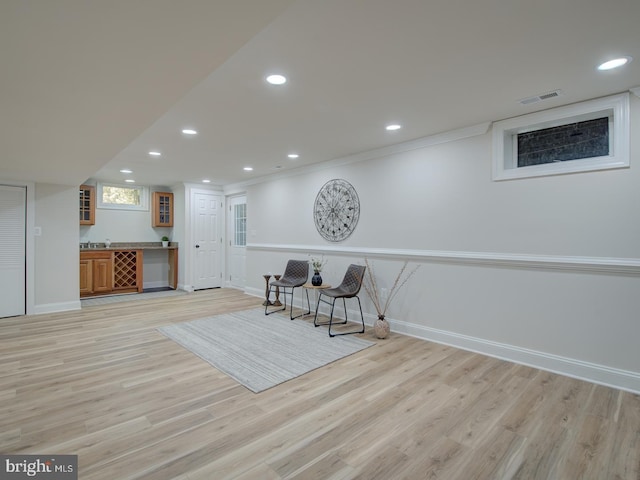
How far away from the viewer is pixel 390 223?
13.6ft

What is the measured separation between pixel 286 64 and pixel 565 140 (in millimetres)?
2629

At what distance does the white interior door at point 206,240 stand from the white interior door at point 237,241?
10.3 inches

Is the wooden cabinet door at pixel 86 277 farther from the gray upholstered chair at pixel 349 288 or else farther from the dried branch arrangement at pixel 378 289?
the dried branch arrangement at pixel 378 289

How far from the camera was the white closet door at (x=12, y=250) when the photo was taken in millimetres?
4746

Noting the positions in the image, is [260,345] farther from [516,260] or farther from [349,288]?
[516,260]

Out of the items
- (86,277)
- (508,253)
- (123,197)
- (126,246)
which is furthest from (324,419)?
(123,197)

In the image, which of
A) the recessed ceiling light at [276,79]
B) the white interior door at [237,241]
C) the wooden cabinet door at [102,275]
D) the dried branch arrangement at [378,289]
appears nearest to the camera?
the recessed ceiling light at [276,79]

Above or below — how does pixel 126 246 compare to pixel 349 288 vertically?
above

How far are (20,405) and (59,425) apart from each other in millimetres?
Answer: 536

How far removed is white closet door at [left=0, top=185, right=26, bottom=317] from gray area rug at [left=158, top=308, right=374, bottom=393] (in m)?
2.60

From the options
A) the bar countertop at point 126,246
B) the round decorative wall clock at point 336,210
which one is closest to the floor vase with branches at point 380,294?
the round decorative wall clock at point 336,210

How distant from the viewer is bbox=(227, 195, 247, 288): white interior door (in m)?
7.10

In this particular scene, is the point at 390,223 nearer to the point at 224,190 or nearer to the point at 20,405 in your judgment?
the point at 20,405

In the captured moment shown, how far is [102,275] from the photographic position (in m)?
6.43
